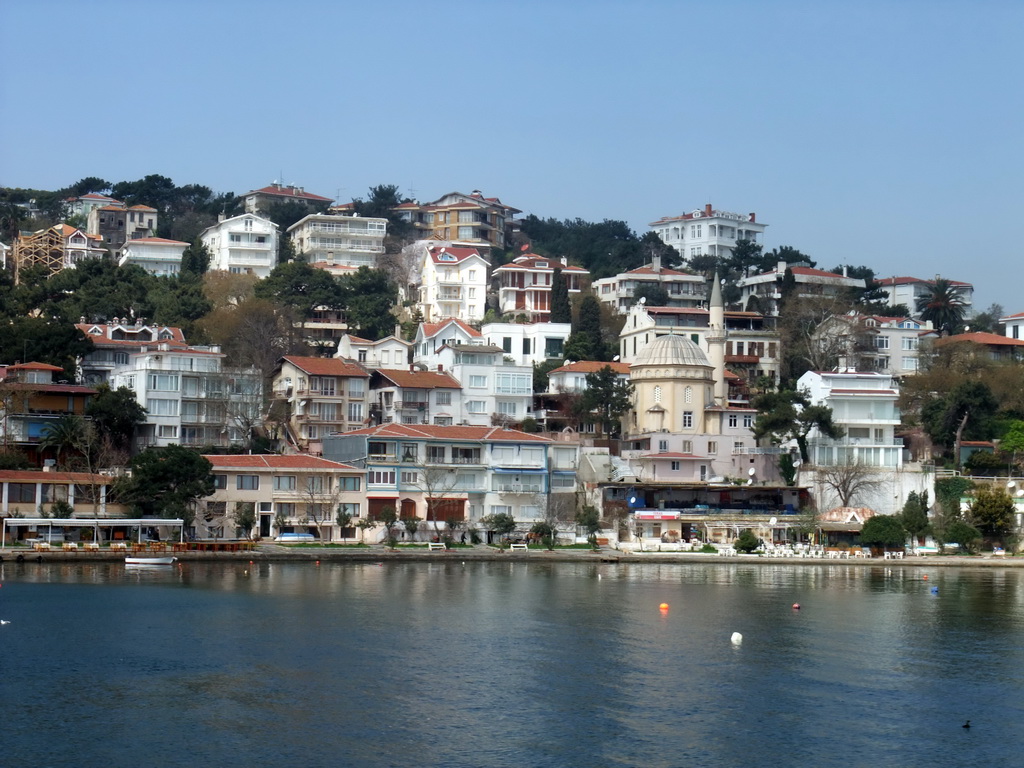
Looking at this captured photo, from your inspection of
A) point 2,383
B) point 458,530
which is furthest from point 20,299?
point 458,530

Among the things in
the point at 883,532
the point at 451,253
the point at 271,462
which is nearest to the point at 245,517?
the point at 271,462

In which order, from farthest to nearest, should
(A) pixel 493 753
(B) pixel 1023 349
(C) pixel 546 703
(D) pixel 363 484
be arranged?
(B) pixel 1023 349 → (D) pixel 363 484 → (C) pixel 546 703 → (A) pixel 493 753

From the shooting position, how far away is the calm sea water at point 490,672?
30719 millimetres

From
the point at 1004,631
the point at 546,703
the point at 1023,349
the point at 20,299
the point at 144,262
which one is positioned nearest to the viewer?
the point at 546,703

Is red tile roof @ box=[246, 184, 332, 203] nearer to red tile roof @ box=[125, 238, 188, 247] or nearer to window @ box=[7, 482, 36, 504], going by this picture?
red tile roof @ box=[125, 238, 188, 247]

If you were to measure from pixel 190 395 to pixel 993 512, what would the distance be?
41806 mm

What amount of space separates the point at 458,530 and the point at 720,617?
24.8 m

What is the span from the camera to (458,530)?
237 ft

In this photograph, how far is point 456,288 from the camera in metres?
104

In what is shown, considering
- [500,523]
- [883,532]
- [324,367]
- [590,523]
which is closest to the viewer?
[500,523]

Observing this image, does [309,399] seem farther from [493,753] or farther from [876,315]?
[493,753]

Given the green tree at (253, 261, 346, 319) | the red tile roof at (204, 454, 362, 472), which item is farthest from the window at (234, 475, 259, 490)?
the green tree at (253, 261, 346, 319)

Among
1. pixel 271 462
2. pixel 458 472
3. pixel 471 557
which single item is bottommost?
pixel 471 557

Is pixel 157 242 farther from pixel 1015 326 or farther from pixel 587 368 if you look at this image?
pixel 1015 326
